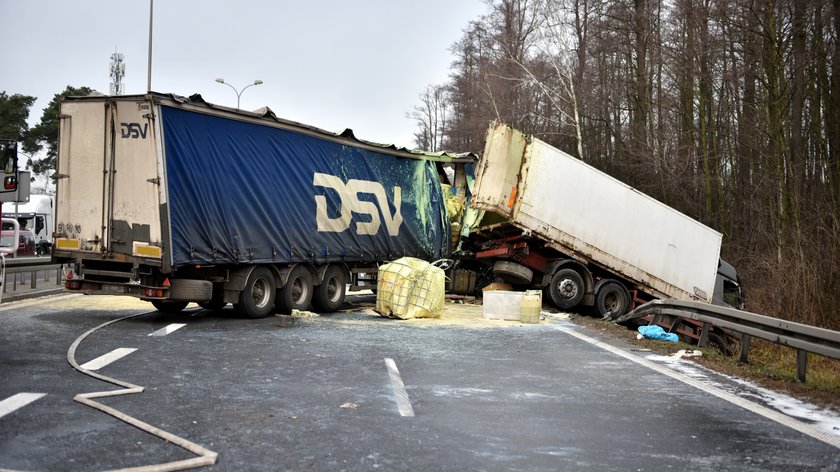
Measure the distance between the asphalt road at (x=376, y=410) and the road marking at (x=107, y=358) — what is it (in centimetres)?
11

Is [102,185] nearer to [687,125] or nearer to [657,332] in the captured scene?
[657,332]

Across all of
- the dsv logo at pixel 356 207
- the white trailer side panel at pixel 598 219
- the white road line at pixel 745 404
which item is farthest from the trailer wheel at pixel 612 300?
the white road line at pixel 745 404

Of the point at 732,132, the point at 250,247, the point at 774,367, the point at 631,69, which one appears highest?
the point at 631,69

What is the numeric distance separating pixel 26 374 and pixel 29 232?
3730 centimetres

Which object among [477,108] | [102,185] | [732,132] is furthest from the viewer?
[477,108]

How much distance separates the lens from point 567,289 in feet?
58.3

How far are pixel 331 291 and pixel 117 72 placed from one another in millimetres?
57696

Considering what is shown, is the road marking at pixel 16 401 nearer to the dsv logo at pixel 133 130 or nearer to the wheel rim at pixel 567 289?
the dsv logo at pixel 133 130

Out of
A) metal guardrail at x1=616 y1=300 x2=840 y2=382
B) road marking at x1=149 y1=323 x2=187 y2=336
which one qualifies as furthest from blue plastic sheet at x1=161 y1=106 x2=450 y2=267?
metal guardrail at x1=616 y1=300 x2=840 y2=382

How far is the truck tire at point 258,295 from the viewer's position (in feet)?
45.6

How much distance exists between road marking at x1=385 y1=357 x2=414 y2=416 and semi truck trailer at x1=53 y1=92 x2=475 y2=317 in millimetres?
5100

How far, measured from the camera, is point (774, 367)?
33.0ft

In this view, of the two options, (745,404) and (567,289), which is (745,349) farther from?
(567,289)

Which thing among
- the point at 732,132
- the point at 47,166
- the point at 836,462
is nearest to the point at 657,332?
the point at 836,462
